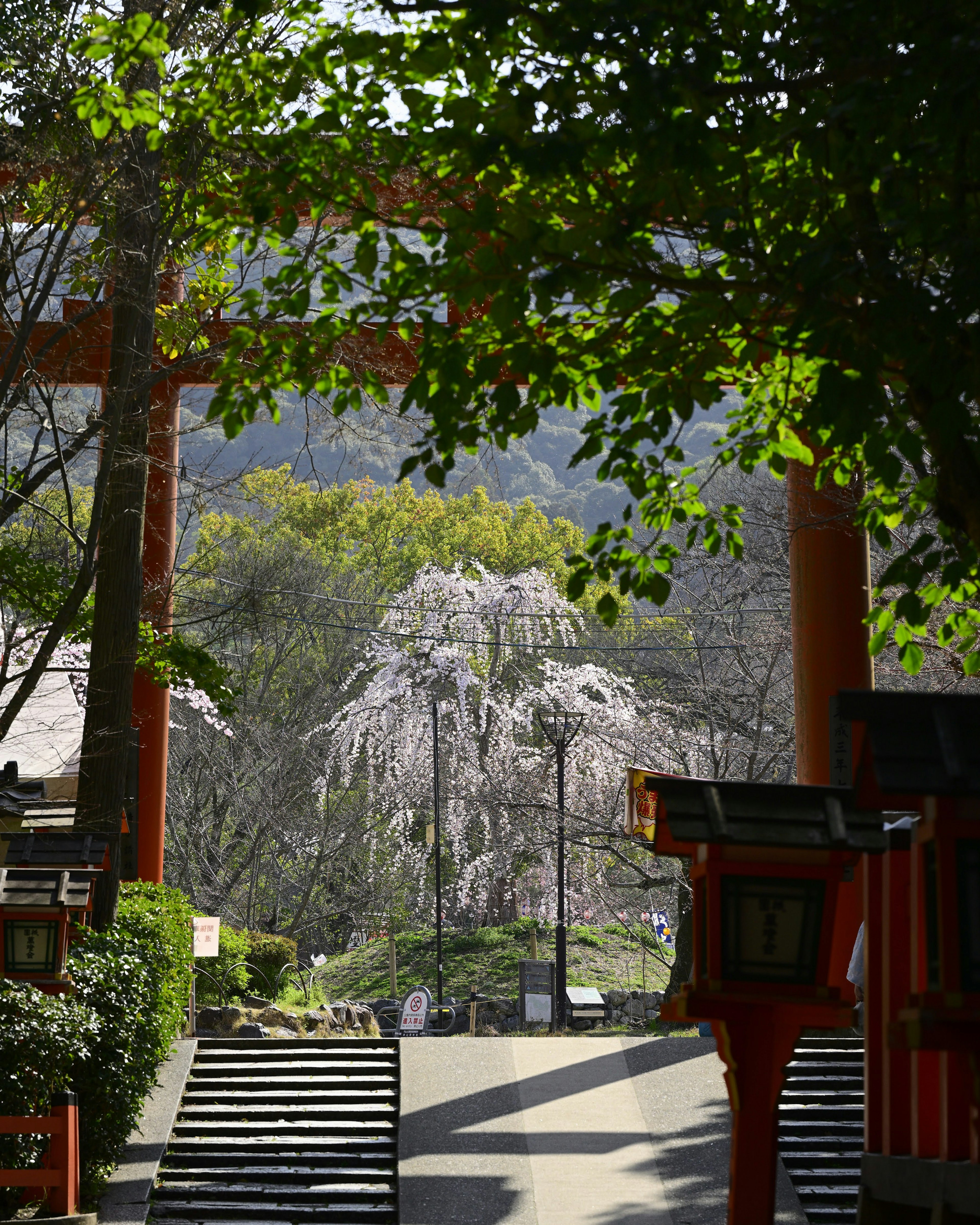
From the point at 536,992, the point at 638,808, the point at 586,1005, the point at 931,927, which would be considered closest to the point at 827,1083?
the point at 638,808

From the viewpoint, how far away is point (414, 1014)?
14.1 metres

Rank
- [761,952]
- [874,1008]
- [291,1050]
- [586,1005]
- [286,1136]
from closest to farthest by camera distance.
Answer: [761,952] < [874,1008] < [286,1136] < [291,1050] < [586,1005]

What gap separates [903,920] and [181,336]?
649cm

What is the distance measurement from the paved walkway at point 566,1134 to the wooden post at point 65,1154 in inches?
68.1

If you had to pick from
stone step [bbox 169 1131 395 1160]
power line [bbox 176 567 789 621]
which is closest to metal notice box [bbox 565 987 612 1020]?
power line [bbox 176 567 789 621]

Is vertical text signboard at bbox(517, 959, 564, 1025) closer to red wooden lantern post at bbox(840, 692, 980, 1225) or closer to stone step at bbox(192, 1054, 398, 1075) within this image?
stone step at bbox(192, 1054, 398, 1075)

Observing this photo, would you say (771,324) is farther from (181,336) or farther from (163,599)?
(163,599)

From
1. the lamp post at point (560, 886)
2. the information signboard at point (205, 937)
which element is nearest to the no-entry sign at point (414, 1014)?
the lamp post at point (560, 886)

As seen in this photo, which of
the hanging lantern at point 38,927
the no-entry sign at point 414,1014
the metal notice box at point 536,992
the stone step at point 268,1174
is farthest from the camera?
the metal notice box at point 536,992

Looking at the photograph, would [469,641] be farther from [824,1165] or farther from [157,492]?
[824,1165]

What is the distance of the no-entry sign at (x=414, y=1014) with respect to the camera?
14.0m

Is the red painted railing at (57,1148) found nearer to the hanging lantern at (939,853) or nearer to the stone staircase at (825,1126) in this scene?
the stone staircase at (825,1126)

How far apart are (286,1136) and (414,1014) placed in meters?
6.81

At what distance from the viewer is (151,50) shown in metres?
3.69
